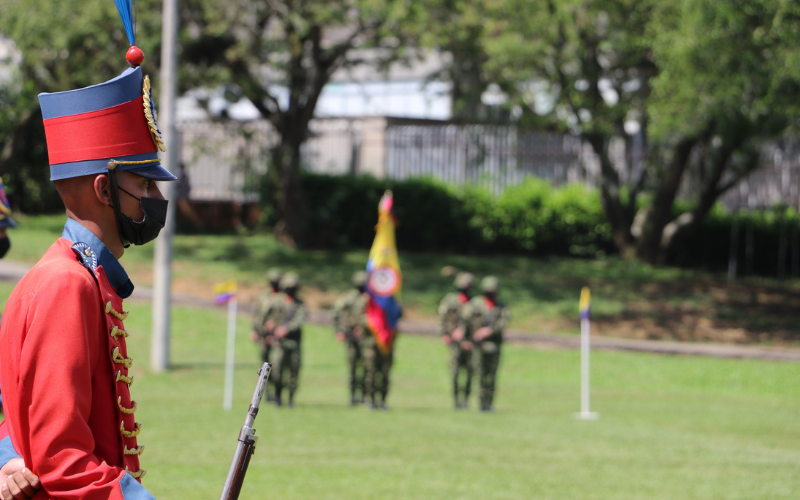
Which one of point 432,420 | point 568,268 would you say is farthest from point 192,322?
point 568,268

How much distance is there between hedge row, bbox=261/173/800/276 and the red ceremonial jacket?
87.2 ft

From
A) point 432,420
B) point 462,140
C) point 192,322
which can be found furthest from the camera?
point 462,140

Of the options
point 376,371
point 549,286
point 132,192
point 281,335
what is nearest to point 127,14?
point 132,192

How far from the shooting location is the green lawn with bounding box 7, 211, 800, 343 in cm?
2284

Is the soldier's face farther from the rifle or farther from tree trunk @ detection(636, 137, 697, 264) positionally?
tree trunk @ detection(636, 137, 697, 264)

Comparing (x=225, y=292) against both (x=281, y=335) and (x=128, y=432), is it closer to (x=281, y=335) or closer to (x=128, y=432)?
(x=281, y=335)

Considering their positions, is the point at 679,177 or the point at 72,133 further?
the point at 679,177

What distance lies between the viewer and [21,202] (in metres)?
32.8

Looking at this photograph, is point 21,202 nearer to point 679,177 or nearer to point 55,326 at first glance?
point 679,177

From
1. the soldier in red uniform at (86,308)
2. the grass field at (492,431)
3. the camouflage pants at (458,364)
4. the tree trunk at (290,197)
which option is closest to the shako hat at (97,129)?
the soldier in red uniform at (86,308)

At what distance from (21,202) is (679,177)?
70.2 ft

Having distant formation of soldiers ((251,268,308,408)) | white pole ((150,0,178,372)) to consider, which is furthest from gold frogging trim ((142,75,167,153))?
Answer: white pole ((150,0,178,372))

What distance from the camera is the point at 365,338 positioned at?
1472 centimetres

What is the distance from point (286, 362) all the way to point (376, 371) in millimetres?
1356
